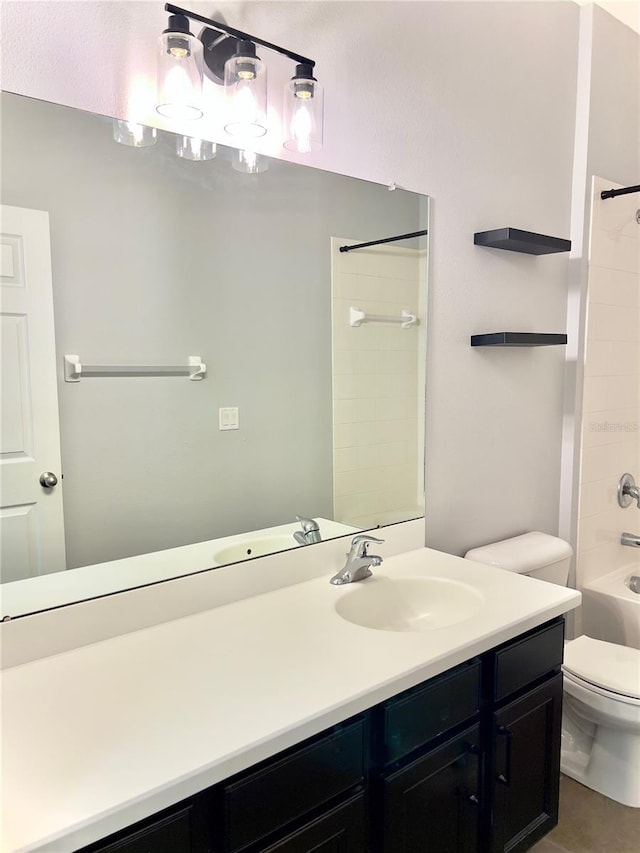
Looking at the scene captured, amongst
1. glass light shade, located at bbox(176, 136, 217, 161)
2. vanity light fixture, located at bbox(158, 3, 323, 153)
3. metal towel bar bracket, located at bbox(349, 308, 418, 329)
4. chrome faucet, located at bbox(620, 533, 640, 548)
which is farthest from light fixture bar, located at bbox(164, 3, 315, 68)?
chrome faucet, located at bbox(620, 533, 640, 548)

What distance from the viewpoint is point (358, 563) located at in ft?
5.68

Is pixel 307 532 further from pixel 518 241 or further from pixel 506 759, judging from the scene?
pixel 518 241

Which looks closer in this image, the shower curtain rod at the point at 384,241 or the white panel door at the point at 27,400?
the white panel door at the point at 27,400

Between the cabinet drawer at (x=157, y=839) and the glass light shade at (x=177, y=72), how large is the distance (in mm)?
1349

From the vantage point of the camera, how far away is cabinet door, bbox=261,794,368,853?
1.13m

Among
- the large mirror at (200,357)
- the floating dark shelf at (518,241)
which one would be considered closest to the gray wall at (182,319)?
the large mirror at (200,357)

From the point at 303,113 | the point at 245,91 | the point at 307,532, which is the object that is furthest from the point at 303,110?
the point at 307,532

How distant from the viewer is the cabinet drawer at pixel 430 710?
4.20 feet

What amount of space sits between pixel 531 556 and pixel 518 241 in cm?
107

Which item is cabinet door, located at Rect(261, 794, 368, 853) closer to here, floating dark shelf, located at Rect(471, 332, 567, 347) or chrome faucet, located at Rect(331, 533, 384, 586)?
chrome faucet, located at Rect(331, 533, 384, 586)

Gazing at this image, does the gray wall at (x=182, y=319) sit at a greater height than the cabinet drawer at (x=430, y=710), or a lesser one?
greater

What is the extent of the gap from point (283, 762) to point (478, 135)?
1965 mm

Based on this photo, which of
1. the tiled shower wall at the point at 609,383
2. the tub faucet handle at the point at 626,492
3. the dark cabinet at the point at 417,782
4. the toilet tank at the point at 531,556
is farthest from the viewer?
the tub faucet handle at the point at 626,492

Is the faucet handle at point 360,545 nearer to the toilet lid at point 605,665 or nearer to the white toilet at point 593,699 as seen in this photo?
the white toilet at point 593,699
